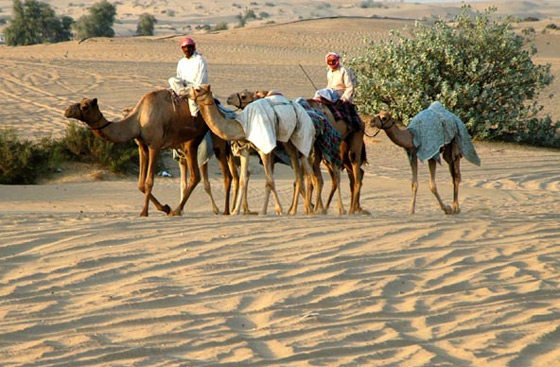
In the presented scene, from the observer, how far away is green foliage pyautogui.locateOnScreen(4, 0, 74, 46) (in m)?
47.2

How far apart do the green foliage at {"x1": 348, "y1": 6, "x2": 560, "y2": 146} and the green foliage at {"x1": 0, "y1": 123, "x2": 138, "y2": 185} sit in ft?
21.4

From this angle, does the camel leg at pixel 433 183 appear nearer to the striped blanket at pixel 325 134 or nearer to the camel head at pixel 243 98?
the striped blanket at pixel 325 134

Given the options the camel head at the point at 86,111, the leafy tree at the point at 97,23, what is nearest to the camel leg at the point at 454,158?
the camel head at the point at 86,111

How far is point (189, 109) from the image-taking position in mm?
11883

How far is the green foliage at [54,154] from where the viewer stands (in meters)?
17.8

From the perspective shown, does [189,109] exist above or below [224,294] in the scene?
above

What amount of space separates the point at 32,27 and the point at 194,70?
37536 mm

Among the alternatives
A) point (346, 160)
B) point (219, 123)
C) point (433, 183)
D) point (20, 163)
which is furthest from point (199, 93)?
point (20, 163)

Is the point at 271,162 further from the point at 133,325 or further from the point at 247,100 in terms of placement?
the point at 133,325

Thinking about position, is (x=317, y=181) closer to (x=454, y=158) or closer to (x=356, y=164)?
(x=356, y=164)

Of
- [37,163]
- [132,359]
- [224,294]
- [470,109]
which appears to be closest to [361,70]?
[470,109]

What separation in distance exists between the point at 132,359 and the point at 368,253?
11.2 ft

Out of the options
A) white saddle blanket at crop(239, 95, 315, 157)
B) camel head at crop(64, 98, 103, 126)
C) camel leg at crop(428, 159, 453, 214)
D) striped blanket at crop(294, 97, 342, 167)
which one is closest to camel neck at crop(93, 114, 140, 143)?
camel head at crop(64, 98, 103, 126)

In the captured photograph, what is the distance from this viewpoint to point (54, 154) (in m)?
18.4
